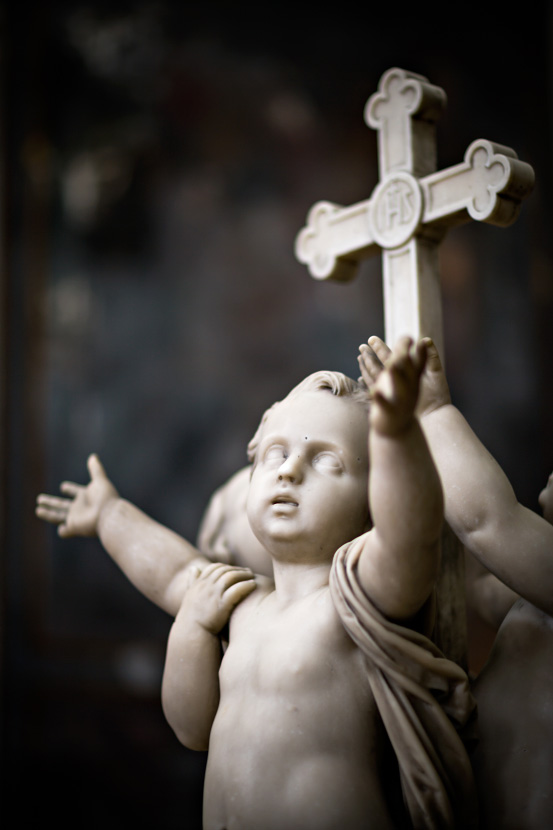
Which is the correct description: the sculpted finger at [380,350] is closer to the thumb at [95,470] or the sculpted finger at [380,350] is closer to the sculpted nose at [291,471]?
the sculpted nose at [291,471]

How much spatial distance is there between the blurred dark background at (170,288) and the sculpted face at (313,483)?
2.06 m

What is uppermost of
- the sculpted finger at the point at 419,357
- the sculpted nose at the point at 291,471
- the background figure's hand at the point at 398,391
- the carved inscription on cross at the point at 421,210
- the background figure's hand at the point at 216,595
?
the carved inscription on cross at the point at 421,210

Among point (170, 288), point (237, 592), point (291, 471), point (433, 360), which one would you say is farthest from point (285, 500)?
point (170, 288)

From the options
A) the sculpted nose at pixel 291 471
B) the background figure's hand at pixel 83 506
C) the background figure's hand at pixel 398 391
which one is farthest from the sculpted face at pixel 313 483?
the background figure's hand at pixel 83 506

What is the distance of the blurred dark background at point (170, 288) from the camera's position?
3.13 m

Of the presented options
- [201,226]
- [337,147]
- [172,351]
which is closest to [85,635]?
[172,351]

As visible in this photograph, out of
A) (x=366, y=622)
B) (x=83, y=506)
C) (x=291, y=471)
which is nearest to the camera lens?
(x=366, y=622)

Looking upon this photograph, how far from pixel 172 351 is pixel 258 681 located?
112 inches

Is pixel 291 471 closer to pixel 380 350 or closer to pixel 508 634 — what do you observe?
pixel 380 350

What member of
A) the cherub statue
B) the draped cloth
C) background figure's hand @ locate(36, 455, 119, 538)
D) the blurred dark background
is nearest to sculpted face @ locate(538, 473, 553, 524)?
the cherub statue

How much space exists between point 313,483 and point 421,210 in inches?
21.1

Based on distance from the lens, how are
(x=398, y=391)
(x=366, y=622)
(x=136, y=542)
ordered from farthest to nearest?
(x=136, y=542)
(x=366, y=622)
(x=398, y=391)

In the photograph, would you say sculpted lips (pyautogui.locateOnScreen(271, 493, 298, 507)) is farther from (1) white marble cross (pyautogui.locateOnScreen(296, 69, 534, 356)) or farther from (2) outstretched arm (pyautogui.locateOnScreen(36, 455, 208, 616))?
(1) white marble cross (pyautogui.locateOnScreen(296, 69, 534, 356))

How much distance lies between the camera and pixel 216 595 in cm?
117
